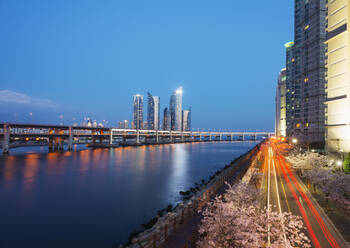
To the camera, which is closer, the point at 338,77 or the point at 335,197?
the point at 335,197

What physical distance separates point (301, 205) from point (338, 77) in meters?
32.2

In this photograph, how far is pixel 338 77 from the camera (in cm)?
4303

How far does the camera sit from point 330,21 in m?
44.6

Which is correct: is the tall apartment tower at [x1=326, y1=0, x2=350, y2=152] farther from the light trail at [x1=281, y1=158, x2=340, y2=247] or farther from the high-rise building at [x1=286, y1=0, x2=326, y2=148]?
the high-rise building at [x1=286, y1=0, x2=326, y2=148]

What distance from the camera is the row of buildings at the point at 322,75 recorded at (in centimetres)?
4181

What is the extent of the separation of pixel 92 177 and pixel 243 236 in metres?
48.5

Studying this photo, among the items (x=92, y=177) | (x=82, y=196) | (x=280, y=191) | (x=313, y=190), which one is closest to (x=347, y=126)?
(x=313, y=190)

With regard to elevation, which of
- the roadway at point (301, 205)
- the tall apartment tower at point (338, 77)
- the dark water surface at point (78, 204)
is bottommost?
the dark water surface at point (78, 204)

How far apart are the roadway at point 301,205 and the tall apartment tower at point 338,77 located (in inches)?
587

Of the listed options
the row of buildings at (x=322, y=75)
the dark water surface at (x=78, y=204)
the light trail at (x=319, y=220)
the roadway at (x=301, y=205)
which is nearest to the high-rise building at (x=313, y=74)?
the row of buildings at (x=322, y=75)

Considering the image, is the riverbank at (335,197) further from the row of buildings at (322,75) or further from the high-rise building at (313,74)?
the high-rise building at (313,74)

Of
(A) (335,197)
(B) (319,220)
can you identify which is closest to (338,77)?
(A) (335,197)

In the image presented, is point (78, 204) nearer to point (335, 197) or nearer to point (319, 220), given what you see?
point (319, 220)

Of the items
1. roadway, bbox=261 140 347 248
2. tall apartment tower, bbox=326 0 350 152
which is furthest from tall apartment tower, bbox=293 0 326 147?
roadway, bbox=261 140 347 248
